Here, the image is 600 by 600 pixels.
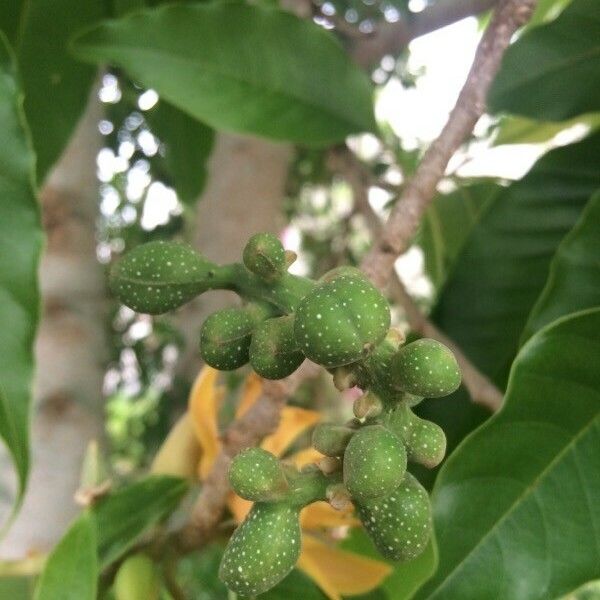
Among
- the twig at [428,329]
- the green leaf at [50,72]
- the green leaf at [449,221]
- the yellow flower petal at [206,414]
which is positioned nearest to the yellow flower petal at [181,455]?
the yellow flower petal at [206,414]

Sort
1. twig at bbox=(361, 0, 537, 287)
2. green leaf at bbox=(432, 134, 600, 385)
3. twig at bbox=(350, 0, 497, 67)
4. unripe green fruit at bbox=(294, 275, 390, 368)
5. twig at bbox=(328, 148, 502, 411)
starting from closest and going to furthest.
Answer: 1. unripe green fruit at bbox=(294, 275, 390, 368)
2. twig at bbox=(361, 0, 537, 287)
3. twig at bbox=(328, 148, 502, 411)
4. green leaf at bbox=(432, 134, 600, 385)
5. twig at bbox=(350, 0, 497, 67)

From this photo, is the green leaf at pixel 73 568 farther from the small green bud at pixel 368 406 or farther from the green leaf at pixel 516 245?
the green leaf at pixel 516 245

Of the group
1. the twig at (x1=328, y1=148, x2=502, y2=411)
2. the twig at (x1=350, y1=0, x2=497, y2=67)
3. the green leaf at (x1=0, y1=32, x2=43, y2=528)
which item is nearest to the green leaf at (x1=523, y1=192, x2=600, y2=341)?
the twig at (x1=328, y1=148, x2=502, y2=411)

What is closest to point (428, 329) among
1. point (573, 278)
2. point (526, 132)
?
point (573, 278)

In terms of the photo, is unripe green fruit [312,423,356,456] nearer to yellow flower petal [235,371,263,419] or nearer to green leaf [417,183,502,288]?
yellow flower petal [235,371,263,419]

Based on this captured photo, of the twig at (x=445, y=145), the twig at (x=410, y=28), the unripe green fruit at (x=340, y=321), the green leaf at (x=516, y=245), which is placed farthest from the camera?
the twig at (x=410, y=28)
